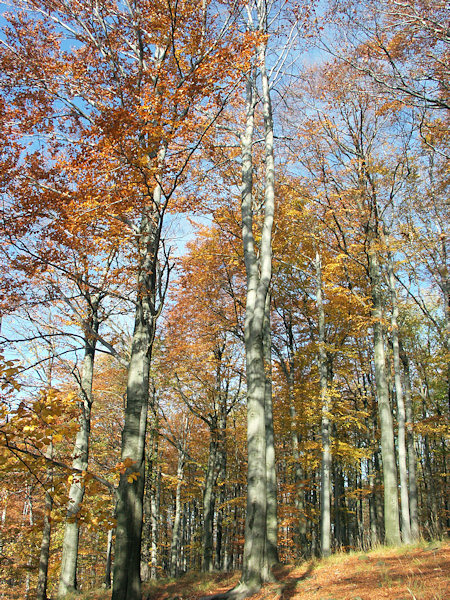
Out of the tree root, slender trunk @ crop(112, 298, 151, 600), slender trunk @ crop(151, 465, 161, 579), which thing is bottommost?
slender trunk @ crop(151, 465, 161, 579)

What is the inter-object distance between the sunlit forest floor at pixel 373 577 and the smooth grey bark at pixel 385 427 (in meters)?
1.52

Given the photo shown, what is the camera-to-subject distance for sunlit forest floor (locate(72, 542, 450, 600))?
13.6 feet

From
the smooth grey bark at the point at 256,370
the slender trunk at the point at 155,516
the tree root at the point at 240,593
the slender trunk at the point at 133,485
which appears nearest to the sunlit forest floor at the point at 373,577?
the tree root at the point at 240,593

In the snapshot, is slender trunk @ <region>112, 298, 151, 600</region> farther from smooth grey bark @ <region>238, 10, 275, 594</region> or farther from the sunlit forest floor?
the sunlit forest floor

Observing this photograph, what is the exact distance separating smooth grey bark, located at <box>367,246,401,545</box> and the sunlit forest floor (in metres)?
1.52

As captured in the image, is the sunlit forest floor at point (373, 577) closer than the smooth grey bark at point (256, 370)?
Yes

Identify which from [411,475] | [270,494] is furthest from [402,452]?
[270,494]

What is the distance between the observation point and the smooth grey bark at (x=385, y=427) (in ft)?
→ 30.4

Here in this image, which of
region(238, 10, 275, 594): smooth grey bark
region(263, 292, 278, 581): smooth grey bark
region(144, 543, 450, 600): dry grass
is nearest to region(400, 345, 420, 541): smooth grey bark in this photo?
region(263, 292, 278, 581): smooth grey bark

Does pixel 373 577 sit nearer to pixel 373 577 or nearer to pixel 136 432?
pixel 373 577

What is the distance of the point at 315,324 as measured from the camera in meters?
16.7

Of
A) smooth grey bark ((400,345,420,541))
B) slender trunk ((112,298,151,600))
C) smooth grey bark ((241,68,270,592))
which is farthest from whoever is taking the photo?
smooth grey bark ((400,345,420,541))

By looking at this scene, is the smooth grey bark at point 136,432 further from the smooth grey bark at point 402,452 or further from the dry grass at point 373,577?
the smooth grey bark at point 402,452

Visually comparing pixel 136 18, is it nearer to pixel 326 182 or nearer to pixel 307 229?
pixel 326 182
